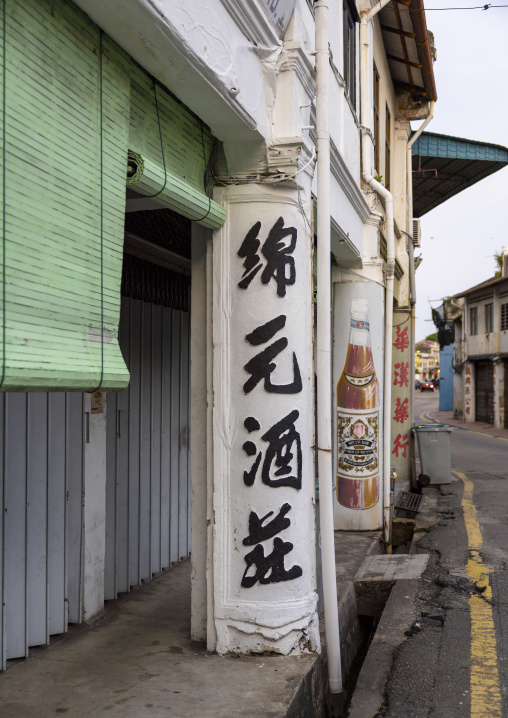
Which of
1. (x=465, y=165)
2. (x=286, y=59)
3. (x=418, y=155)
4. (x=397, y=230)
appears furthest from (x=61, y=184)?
(x=465, y=165)

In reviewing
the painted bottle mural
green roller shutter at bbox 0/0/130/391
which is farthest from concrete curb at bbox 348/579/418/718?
A: green roller shutter at bbox 0/0/130/391

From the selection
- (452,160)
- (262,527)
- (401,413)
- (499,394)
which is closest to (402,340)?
(401,413)

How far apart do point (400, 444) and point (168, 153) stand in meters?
10.2

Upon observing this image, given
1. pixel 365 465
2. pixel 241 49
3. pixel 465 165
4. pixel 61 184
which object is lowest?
pixel 365 465

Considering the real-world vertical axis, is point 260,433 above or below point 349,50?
below

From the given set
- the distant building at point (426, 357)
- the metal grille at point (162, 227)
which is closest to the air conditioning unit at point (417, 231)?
the metal grille at point (162, 227)

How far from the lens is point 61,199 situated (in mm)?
2795

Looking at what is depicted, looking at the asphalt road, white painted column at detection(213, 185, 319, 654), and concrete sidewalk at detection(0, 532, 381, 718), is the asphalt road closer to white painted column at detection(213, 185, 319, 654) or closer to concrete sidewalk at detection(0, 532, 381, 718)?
concrete sidewalk at detection(0, 532, 381, 718)

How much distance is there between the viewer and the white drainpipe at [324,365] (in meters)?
4.47

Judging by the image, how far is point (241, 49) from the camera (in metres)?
4.01

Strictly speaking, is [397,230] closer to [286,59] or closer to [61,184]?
[286,59]

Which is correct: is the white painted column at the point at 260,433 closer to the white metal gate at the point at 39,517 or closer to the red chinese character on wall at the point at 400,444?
the white metal gate at the point at 39,517

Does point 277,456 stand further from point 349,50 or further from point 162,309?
point 349,50

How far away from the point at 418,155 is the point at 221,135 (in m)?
12.3
